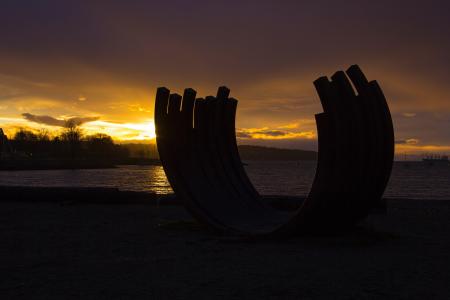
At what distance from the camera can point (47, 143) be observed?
382 feet

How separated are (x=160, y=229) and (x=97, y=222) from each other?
4.73ft

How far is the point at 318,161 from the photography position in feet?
19.6

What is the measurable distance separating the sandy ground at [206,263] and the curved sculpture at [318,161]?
46cm

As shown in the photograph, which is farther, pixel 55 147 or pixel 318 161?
pixel 55 147

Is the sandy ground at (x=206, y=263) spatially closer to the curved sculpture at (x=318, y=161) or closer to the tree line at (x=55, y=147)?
the curved sculpture at (x=318, y=161)

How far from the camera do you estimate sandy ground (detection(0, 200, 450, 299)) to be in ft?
13.6

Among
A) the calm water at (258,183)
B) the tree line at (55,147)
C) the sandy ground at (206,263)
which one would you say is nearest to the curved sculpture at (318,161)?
the sandy ground at (206,263)

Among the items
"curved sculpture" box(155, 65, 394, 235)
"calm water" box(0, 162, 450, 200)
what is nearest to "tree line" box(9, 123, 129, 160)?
"calm water" box(0, 162, 450, 200)

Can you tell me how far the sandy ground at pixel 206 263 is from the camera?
13.6ft

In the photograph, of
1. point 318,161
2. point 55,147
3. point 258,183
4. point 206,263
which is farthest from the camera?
point 55,147

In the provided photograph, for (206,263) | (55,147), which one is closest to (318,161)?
(206,263)

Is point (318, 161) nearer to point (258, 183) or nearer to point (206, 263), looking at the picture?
point (206, 263)

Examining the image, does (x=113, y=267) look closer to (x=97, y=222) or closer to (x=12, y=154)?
(x=97, y=222)

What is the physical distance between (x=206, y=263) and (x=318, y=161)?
194cm
